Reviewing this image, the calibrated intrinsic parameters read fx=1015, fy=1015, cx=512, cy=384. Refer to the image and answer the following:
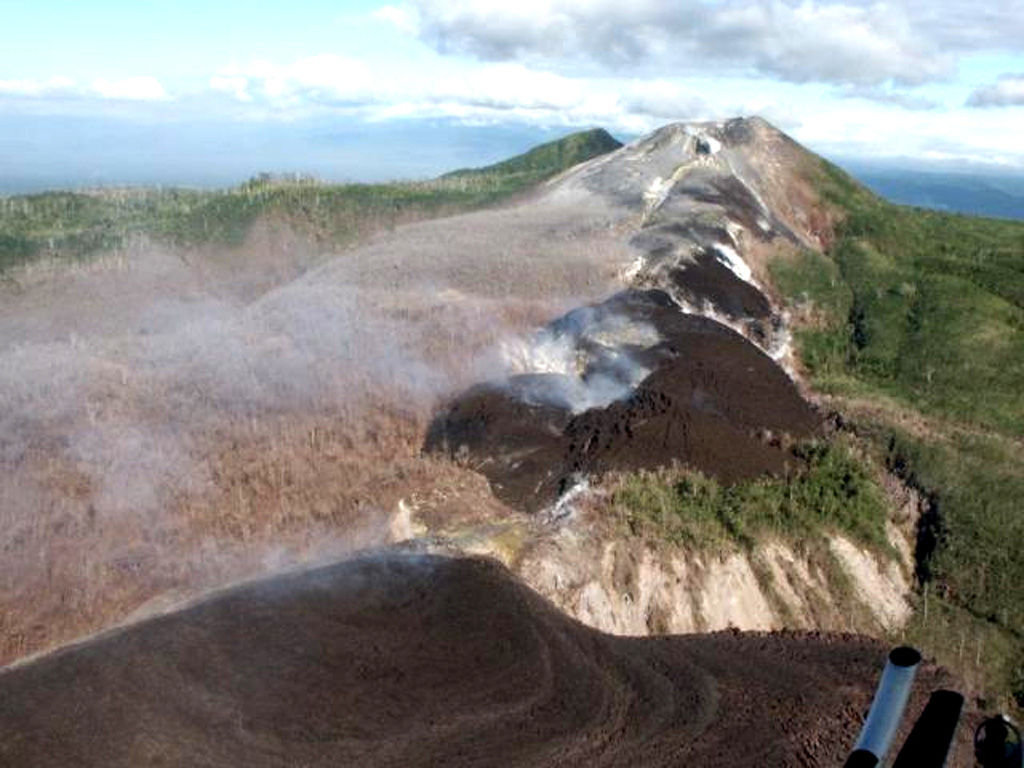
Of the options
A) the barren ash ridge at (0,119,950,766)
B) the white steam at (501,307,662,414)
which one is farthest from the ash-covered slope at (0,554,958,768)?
the white steam at (501,307,662,414)

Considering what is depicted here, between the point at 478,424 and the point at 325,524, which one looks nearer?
the point at 325,524

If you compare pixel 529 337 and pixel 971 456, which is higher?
pixel 529 337

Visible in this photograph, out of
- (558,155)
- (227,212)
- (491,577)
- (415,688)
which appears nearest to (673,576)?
(491,577)

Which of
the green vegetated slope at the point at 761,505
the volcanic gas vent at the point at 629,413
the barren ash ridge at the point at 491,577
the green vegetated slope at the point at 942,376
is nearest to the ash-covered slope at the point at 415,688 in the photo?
the barren ash ridge at the point at 491,577

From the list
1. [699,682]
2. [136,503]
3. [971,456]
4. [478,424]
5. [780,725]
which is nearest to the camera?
[780,725]

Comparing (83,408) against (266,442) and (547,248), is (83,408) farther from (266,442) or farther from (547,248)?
(547,248)

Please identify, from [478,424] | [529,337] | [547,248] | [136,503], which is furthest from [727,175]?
[136,503]

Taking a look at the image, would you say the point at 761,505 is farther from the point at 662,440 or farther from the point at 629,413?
the point at 629,413

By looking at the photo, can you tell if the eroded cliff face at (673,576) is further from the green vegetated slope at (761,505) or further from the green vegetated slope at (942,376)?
the green vegetated slope at (942,376)
